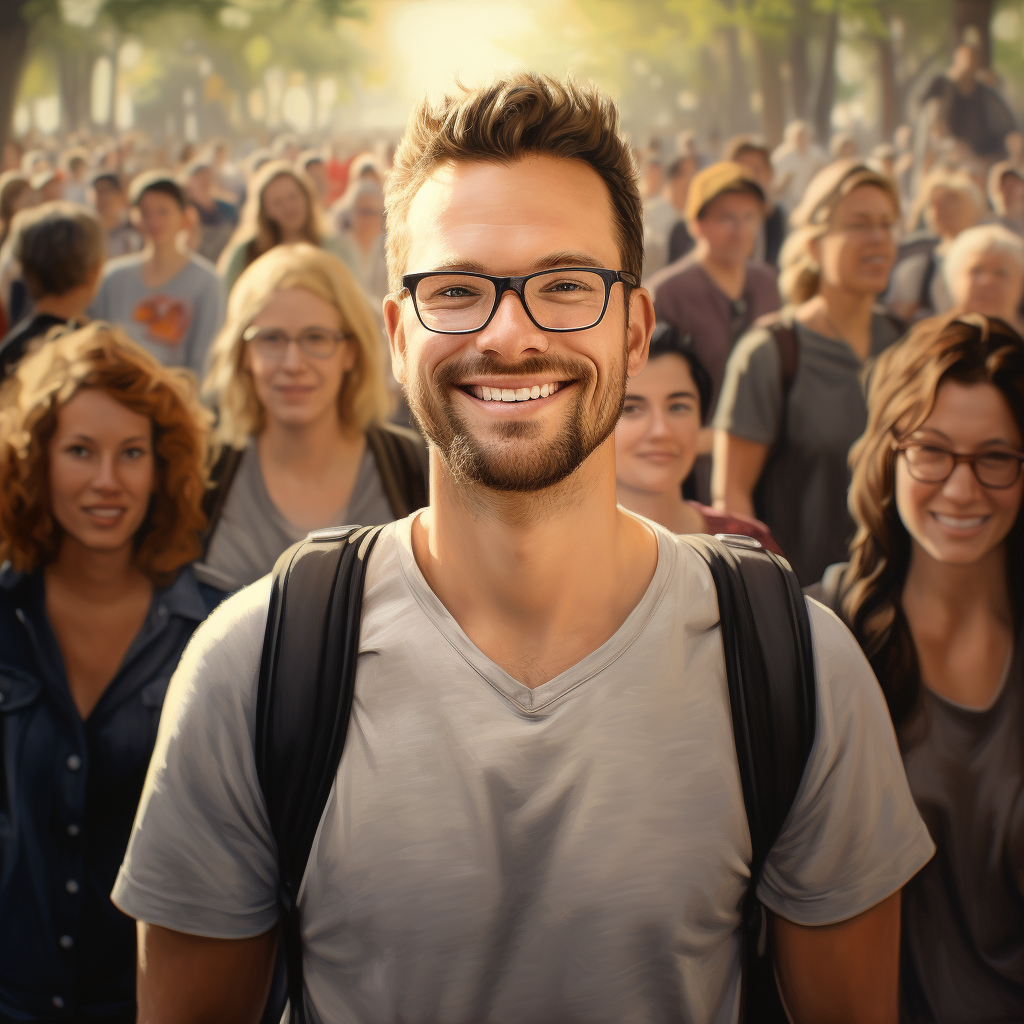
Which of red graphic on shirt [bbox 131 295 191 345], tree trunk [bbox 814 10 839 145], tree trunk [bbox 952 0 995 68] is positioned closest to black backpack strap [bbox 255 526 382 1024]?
red graphic on shirt [bbox 131 295 191 345]

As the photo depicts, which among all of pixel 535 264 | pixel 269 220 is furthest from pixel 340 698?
pixel 269 220

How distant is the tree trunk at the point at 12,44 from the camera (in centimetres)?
880

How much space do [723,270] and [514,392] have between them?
3660 millimetres

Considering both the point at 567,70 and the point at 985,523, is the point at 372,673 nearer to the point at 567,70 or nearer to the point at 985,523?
the point at 567,70

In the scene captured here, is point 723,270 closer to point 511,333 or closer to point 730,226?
point 730,226

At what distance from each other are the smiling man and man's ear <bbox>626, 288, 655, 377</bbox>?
0.06 meters

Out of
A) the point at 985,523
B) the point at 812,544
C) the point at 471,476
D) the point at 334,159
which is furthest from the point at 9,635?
the point at 334,159

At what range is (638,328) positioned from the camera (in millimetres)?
1549

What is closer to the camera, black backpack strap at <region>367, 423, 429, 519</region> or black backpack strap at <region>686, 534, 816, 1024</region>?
black backpack strap at <region>686, 534, 816, 1024</region>

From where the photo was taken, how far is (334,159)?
9.73 meters

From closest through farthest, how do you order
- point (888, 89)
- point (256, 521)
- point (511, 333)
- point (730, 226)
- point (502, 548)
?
point (511, 333), point (502, 548), point (256, 521), point (730, 226), point (888, 89)

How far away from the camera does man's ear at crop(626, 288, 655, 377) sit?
1529 millimetres

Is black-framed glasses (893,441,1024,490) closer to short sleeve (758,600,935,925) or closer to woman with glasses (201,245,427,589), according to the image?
short sleeve (758,600,935,925)

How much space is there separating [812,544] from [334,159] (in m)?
7.73
